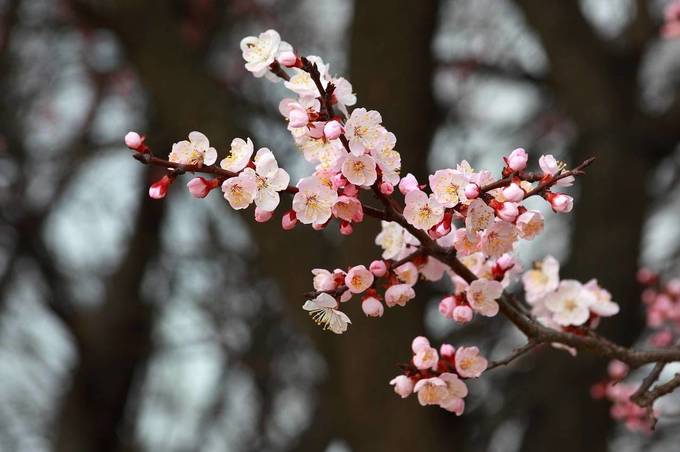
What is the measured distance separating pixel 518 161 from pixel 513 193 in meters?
0.07

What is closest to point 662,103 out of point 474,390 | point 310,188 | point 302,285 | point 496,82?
point 496,82

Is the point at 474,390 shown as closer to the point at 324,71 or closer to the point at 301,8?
the point at 301,8

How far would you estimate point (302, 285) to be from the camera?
3.18 metres

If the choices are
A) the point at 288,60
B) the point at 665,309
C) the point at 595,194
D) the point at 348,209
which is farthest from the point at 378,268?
the point at 595,194

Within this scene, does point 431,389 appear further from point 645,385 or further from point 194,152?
point 194,152

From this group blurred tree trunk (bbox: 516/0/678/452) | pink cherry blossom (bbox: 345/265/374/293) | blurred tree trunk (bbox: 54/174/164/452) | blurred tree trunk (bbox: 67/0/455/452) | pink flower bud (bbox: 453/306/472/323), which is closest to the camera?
pink cherry blossom (bbox: 345/265/374/293)

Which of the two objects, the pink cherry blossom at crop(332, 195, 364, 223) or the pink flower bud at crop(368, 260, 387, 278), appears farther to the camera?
the pink flower bud at crop(368, 260, 387, 278)

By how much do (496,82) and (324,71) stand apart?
3.87 m

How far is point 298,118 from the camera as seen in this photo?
1.26 m

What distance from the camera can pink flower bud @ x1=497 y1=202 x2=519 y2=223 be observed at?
123cm

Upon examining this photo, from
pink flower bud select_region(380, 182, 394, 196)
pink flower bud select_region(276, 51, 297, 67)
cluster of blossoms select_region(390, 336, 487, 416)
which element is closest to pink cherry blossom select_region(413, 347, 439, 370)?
cluster of blossoms select_region(390, 336, 487, 416)

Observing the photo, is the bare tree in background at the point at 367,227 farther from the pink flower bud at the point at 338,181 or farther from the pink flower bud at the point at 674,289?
the pink flower bud at the point at 338,181

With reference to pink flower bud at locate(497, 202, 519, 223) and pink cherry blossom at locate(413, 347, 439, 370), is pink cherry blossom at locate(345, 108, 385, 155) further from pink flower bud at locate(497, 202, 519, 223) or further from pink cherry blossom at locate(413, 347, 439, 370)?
pink cherry blossom at locate(413, 347, 439, 370)

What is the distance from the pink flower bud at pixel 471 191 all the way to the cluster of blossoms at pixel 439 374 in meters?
0.32
